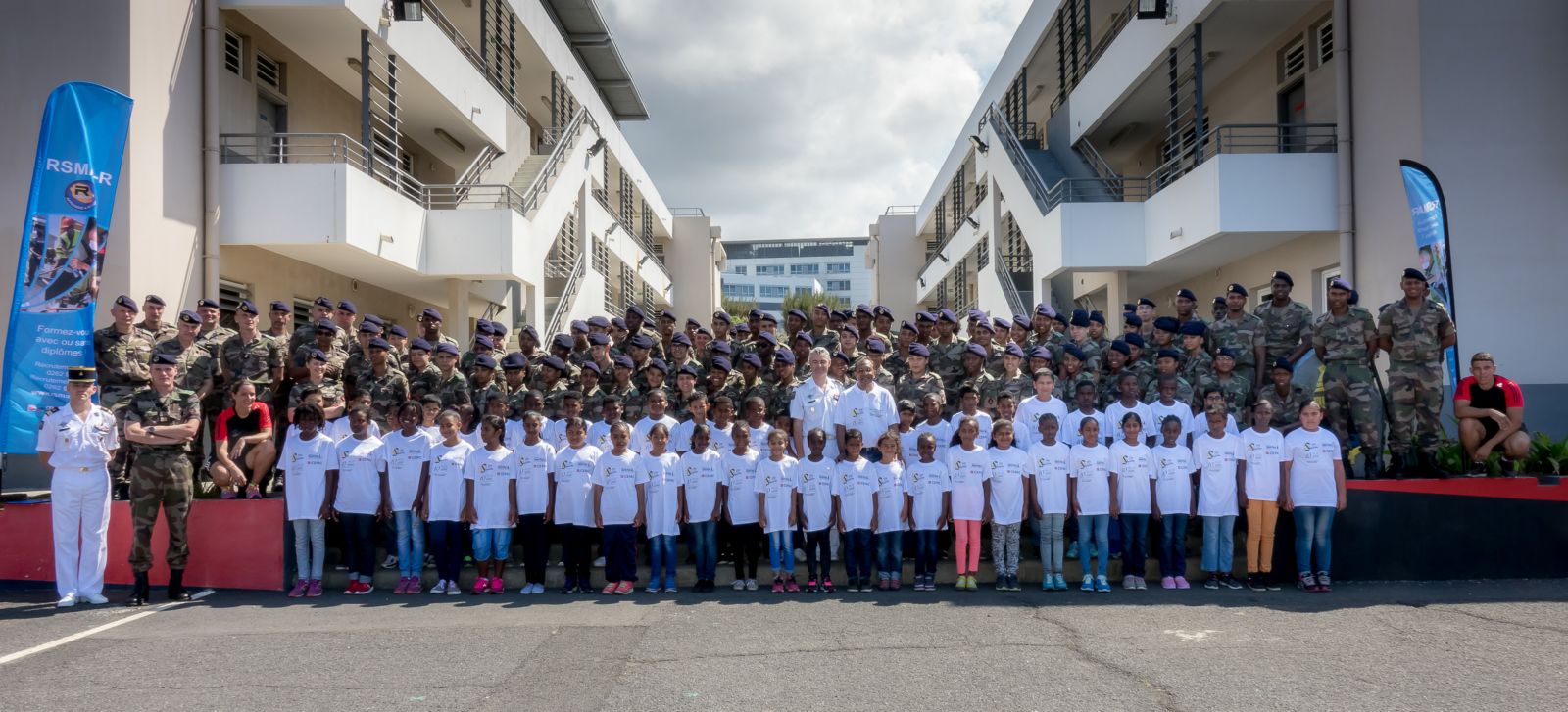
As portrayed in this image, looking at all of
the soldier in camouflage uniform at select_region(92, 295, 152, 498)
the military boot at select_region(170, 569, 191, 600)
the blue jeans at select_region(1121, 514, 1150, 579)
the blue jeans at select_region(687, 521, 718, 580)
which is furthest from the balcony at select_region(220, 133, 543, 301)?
the blue jeans at select_region(1121, 514, 1150, 579)

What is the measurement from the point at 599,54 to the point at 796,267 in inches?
2777

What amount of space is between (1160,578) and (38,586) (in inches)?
388

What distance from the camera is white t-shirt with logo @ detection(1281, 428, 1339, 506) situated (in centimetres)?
823

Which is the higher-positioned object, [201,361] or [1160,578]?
[201,361]

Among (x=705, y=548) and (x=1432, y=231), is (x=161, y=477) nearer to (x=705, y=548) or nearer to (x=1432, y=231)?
(x=705, y=548)

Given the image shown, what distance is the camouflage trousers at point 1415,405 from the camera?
9.29 m

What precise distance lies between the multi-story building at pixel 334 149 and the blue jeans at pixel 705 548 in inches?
318

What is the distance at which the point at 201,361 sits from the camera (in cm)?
946

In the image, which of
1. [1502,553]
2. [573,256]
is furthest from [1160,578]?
[573,256]

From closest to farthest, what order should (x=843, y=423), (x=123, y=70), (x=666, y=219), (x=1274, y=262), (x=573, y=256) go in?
(x=843, y=423) → (x=123, y=70) → (x=1274, y=262) → (x=573, y=256) → (x=666, y=219)

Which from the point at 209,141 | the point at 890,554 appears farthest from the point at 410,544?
the point at 209,141

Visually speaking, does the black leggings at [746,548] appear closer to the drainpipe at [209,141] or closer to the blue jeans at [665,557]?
the blue jeans at [665,557]

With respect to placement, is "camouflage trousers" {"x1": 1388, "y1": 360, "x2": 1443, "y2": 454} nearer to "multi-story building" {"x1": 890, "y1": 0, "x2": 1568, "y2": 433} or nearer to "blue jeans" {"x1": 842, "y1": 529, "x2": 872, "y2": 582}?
"multi-story building" {"x1": 890, "y1": 0, "x2": 1568, "y2": 433}

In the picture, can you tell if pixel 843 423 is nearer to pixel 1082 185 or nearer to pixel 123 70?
pixel 123 70
